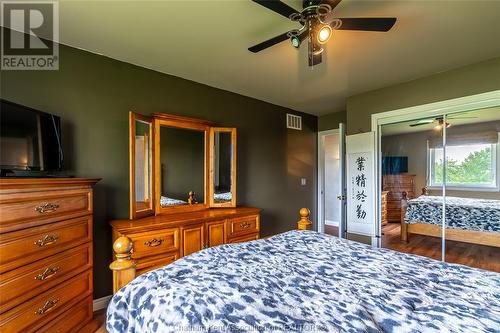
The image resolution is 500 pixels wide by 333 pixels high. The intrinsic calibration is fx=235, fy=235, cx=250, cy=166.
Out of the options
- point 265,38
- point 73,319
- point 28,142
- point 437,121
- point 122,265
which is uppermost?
point 265,38

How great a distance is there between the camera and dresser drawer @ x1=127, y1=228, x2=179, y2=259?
2043 millimetres

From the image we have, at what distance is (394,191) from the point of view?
3.30 metres

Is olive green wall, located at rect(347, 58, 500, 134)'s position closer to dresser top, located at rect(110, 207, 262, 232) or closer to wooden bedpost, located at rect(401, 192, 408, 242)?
wooden bedpost, located at rect(401, 192, 408, 242)

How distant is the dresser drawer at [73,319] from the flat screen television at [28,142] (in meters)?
1.06

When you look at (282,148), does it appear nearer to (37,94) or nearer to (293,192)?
(293,192)

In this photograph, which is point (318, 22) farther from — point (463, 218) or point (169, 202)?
point (463, 218)

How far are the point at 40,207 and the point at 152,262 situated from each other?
0.97 m

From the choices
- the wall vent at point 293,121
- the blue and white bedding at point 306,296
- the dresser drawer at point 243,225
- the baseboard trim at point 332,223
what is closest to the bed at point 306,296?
the blue and white bedding at point 306,296

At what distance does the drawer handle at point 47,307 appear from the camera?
4.97 ft

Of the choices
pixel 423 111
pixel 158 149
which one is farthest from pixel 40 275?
pixel 423 111

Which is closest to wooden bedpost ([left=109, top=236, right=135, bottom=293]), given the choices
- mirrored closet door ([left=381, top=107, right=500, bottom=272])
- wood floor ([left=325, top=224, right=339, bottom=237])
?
mirrored closet door ([left=381, top=107, right=500, bottom=272])

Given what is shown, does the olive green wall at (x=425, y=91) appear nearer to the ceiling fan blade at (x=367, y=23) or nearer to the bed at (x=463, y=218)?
the bed at (x=463, y=218)

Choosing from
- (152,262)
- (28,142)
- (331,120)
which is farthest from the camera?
(331,120)

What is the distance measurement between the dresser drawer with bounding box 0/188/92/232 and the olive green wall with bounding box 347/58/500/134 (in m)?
3.43
